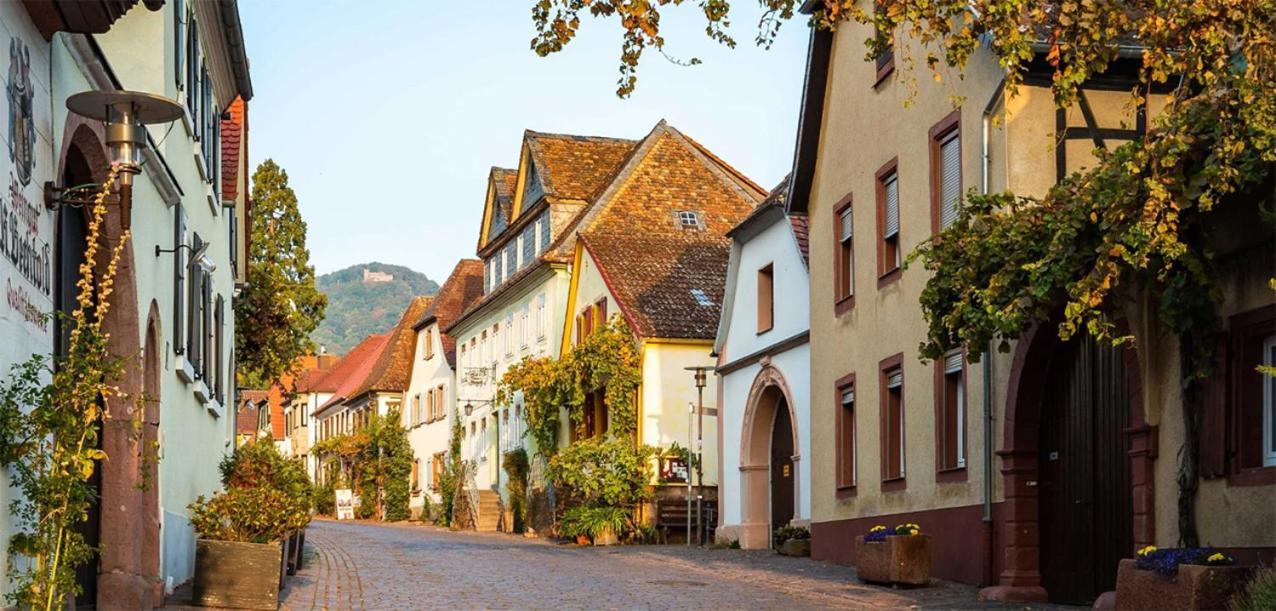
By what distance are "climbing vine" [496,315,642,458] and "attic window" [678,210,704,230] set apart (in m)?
5.03

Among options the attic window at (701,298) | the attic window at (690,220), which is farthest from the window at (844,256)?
the attic window at (690,220)

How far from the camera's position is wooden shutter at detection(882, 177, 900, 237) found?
21984mm

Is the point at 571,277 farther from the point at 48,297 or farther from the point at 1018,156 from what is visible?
the point at 48,297

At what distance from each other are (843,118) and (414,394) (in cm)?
4157

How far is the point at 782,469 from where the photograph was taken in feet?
96.3

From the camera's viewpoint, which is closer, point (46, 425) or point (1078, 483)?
point (46, 425)

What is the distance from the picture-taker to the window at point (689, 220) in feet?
145

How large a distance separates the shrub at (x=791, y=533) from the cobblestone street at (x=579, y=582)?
392 millimetres

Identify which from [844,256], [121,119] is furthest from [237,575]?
[844,256]

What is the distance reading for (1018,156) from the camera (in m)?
18.4

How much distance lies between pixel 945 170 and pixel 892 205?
6.58 feet

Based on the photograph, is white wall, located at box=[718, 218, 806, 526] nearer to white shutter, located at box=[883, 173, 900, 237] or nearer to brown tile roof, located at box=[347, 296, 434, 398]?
white shutter, located at box=[883, 173, 900, 237]

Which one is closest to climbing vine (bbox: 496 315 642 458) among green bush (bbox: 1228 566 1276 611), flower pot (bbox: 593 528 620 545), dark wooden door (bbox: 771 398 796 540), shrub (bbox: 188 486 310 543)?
flower pot (bbox: 593 528 620 545)

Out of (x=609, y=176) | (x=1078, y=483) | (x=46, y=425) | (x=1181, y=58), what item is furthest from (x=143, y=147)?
Result: (x=609, y=176)
